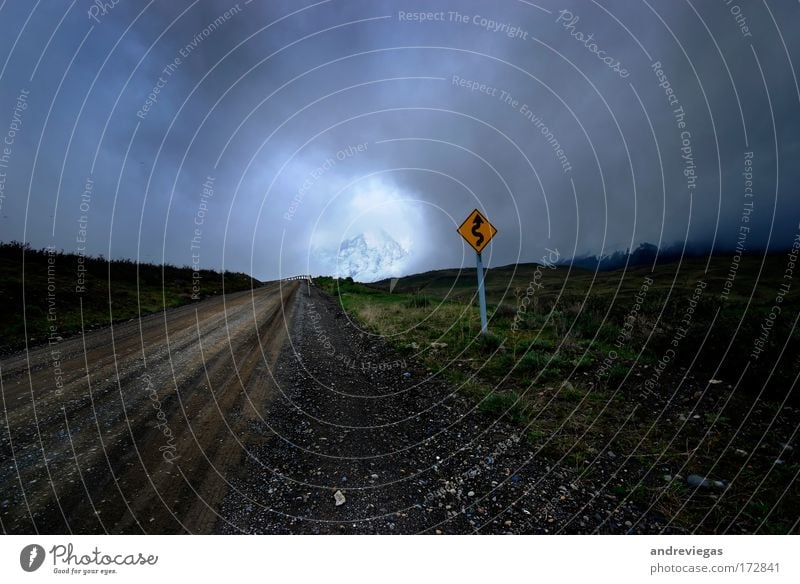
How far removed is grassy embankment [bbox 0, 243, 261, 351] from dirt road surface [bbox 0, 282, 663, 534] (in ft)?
17.9

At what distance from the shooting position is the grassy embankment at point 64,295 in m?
11.7

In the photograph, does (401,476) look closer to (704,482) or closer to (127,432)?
(704,482)

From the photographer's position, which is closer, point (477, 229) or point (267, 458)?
point (267, 458)

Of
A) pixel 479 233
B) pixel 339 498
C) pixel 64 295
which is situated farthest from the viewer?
pixel 64 295

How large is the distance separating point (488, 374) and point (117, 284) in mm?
25490

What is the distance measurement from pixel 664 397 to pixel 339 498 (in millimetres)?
5175

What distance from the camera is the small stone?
3.36 m

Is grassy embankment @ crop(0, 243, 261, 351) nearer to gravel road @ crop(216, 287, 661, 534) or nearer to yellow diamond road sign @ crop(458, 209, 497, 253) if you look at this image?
gravel road @ crop(216, 287, 661, 534)

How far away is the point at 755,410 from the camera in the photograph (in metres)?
4.61

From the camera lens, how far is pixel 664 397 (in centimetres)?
529

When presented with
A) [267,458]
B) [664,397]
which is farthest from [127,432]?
[664,397]
